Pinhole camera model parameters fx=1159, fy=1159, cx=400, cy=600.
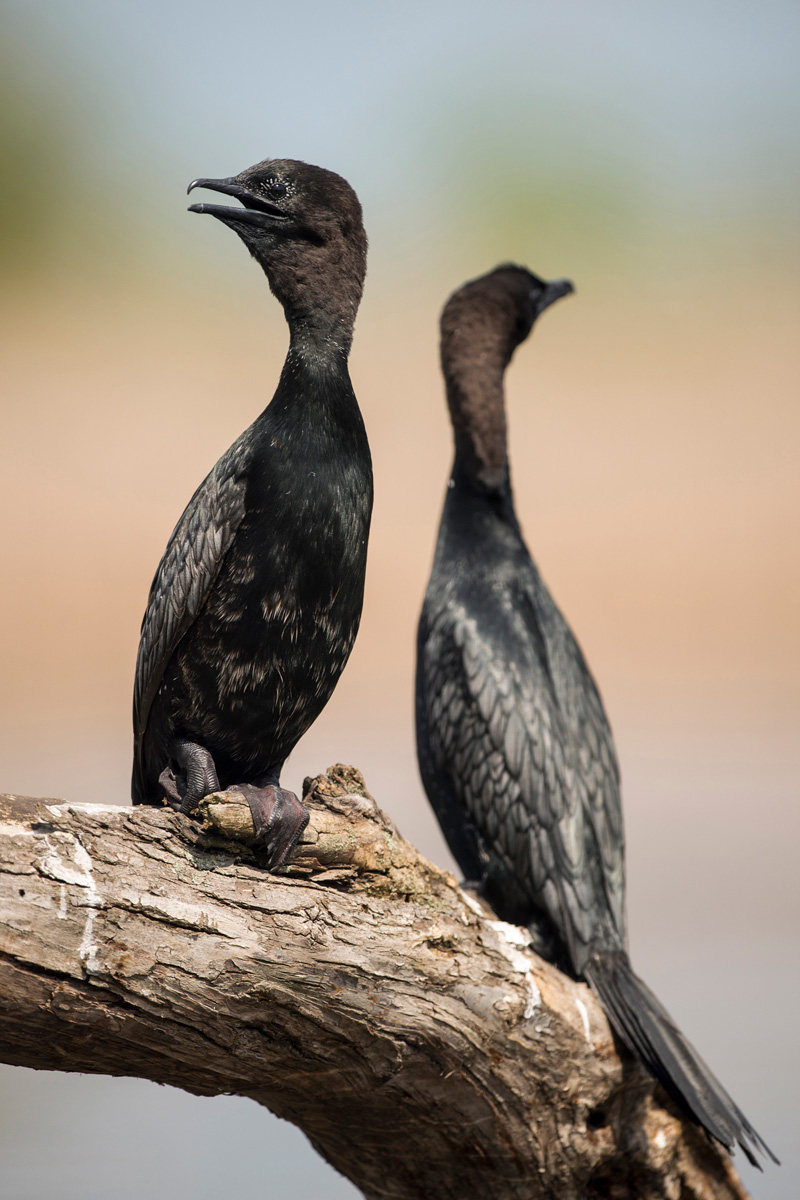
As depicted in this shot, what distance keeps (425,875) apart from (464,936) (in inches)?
8.0

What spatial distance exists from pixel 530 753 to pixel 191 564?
1761 millimetres

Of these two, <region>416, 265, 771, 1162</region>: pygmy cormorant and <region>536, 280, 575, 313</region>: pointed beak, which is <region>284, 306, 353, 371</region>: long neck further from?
<region>536, 280, 575, 313</region>: pointed beak

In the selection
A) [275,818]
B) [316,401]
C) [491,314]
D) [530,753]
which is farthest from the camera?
[491,314]

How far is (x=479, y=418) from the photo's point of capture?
492 centimetres

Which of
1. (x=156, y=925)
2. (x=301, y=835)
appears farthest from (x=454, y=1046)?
(x=156, y=925)

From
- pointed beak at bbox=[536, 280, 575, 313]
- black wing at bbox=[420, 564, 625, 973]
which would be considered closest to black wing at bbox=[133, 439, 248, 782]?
black wing at bbox=[420, 564, 625, 973]

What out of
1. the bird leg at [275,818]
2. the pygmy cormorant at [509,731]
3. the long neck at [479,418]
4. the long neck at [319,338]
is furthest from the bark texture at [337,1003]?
the long neck at [479,418]

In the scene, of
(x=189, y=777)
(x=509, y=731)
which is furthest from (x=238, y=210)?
(x=509, y=731)

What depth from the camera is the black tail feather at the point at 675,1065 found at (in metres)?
3.41

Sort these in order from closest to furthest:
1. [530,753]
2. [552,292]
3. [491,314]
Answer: [530,753], [491,314], [552,292]

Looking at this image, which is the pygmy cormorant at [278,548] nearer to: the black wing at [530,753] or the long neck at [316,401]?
the long neck at [316,401]

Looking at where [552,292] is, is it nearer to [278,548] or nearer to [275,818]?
[278,548]

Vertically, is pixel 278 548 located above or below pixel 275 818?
above

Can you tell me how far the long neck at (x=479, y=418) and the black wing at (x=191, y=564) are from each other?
6.69 ft
